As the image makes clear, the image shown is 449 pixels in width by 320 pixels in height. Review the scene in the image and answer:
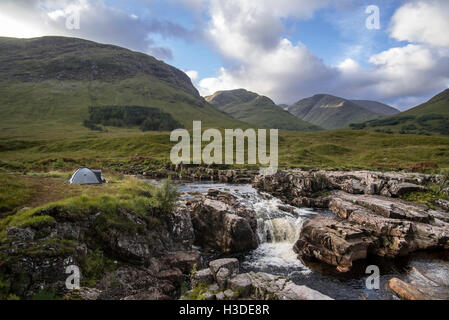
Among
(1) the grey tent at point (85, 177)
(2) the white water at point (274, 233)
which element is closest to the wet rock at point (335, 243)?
(2) the white water at point (274, 233)

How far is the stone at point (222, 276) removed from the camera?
13991 mm

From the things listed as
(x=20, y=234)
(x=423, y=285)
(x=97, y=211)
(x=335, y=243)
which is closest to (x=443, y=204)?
(x=423, y=285)

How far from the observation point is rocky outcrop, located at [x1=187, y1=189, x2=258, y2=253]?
2359cm

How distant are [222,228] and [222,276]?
33.4ft

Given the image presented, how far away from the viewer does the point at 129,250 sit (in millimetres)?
17031

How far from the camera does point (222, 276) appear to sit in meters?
14.3

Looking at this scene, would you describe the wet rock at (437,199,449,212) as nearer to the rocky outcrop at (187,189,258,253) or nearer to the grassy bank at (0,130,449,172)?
the rocky outcrop at (187,189,258,253)

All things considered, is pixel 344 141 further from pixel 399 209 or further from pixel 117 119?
pixel 117 119

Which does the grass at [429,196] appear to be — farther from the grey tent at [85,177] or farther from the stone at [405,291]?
the grey tent at [85,177]

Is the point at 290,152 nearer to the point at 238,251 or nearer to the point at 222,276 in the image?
the point at 238,251

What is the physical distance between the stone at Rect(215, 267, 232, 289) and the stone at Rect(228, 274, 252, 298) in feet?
1.10

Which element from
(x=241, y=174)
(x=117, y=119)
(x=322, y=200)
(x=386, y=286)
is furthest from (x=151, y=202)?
(x=117, y=119)

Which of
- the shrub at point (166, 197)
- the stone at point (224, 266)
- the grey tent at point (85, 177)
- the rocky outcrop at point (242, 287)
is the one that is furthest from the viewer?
the grey tent at point (85, 177)
